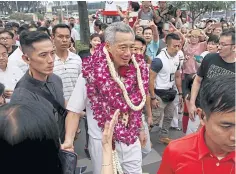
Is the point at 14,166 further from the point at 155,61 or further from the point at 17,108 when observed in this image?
the point at 155,61

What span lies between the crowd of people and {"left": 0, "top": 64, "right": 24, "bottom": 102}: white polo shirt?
10mm

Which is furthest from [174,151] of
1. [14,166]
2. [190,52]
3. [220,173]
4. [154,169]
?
[190,52]

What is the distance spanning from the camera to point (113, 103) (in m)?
2.30

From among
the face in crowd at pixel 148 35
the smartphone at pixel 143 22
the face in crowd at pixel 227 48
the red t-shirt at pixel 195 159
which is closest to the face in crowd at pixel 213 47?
the face in crowd at pixel 148 35

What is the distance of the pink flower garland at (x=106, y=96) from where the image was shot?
2305 millimetres

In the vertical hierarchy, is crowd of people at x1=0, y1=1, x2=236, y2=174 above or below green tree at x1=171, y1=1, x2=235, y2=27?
below

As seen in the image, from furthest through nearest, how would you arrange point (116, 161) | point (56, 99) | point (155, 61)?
point (155, 61)
point (56, 99)
point (116, 161)

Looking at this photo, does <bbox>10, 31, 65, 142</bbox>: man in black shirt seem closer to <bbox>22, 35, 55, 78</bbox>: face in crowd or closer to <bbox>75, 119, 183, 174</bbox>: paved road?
<bbox>22, 35, 55, 78</bbox>: face in crowd

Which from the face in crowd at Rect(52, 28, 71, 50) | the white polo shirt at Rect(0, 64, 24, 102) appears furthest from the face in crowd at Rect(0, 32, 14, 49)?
the white polo shirt at Rect(0, 64, 24, 102)

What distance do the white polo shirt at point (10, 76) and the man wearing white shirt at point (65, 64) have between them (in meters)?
0.41

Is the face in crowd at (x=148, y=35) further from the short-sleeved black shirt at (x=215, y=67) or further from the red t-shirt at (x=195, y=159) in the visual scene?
the red t-shirt at (x=195, y=159)

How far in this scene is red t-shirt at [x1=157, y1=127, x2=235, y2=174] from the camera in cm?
134

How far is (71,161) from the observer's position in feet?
4.68

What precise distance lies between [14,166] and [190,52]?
4.80 meters
